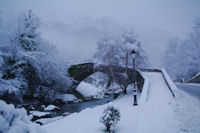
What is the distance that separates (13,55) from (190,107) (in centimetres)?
1682

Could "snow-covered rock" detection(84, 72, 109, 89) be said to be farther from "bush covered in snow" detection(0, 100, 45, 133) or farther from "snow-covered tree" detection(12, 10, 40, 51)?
"bush covered in snow" detection(0, 100, 45, 133)

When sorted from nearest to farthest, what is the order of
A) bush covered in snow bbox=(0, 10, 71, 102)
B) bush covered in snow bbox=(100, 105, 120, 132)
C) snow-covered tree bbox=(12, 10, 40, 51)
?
bush covered in snow bbox=(100, 105, 120, 132) → bush covered in snow bbox=(0, 10, 71, 102) → snow-covered tree bbox=(12, 10, 40, 51)

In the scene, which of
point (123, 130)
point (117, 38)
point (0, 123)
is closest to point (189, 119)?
point (123, 130)

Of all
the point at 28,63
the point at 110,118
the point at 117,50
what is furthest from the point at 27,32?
the point at 110,118

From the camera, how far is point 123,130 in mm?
5758

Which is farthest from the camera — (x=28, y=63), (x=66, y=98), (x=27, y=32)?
(x=66, y=98)

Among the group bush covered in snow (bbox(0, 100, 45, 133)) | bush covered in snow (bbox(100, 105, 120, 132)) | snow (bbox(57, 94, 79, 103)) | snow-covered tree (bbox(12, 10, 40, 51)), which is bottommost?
snow (bbox(57, 94, 79, 103))

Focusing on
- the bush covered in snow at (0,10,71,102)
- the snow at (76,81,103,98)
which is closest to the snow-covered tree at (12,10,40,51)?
the bush covered in snow at (0,10,71,102)

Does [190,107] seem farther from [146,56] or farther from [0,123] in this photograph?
[146,56]

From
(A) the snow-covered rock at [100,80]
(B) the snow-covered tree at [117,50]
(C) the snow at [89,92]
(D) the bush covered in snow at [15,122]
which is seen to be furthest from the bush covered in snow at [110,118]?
(C) the snow at [89,92]

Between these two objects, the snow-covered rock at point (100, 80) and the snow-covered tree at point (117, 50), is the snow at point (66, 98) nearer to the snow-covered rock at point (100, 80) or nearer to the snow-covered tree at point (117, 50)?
the snow-covered tree at point (117, 50)

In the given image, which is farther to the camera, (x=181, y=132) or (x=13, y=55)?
(x=13, y=55)

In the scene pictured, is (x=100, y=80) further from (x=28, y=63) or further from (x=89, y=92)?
(x=28, y=63)

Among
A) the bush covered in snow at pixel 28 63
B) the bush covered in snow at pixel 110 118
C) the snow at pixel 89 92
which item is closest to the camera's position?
the bush covered in snow at pixel 110 118
